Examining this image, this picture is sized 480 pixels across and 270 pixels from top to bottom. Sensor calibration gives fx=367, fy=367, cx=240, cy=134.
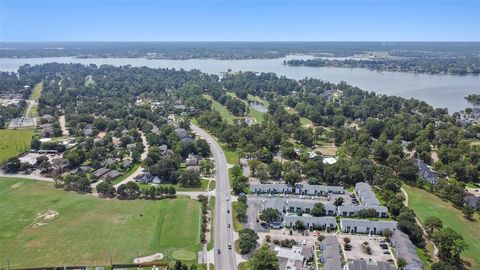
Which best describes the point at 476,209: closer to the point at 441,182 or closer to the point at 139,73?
the point at 441,182

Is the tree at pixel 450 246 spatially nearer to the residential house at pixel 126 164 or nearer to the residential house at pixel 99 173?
the residential house at pixel 126 164

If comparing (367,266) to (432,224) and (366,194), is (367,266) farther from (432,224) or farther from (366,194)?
(366,194)

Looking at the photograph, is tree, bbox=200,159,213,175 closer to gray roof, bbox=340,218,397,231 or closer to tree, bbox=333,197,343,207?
tree, bbox=333,197,343,207

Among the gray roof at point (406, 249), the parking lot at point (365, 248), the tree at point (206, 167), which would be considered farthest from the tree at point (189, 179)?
the gray roof at point (406, 249)

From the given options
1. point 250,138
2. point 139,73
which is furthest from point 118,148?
point 139,73

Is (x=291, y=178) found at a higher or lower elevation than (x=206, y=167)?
lower

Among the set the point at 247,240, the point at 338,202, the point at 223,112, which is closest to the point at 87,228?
the point at 247,240
